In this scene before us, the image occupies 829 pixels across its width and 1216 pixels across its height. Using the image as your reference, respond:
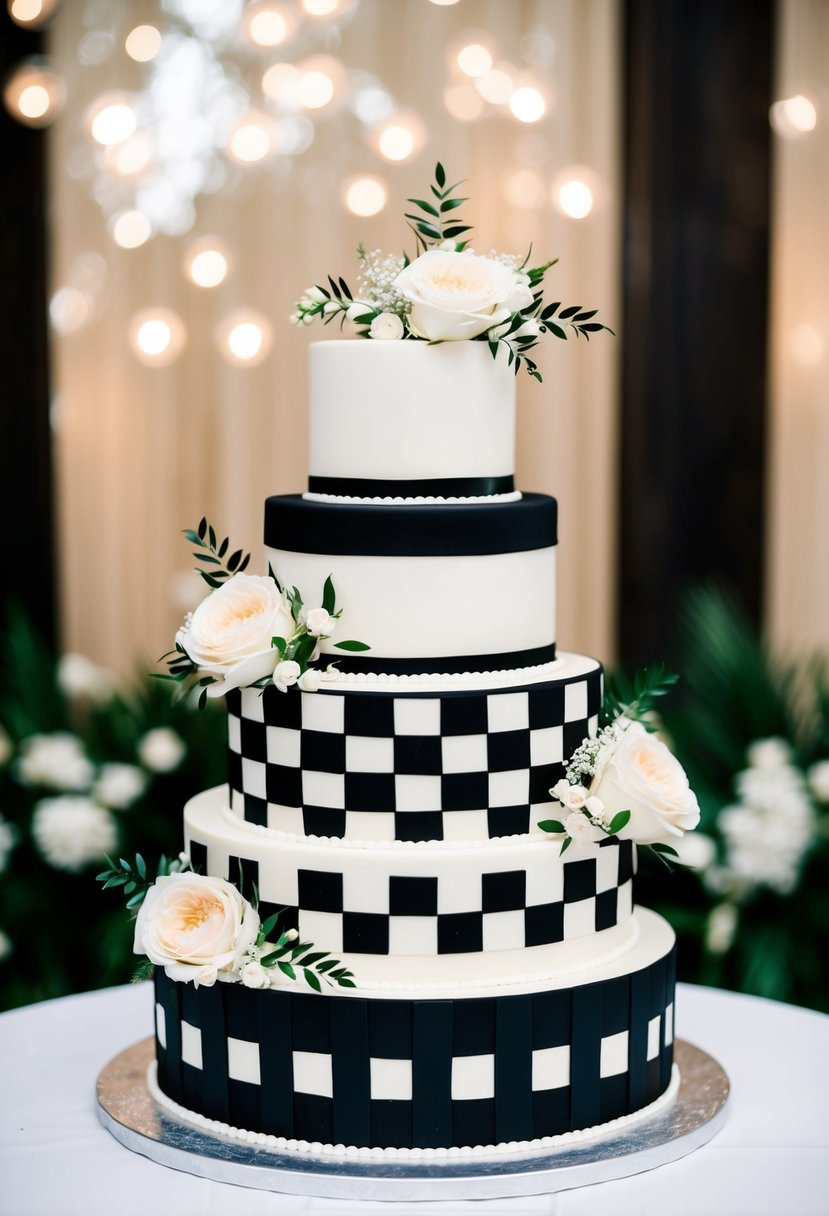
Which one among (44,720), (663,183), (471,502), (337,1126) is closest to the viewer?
(337,1126)

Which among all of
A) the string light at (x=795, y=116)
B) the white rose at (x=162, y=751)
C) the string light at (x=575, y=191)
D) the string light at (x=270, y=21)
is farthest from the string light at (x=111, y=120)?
the string light at (x=795, y=116)

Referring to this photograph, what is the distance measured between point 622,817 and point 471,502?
45 cm

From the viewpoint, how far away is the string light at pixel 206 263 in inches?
161

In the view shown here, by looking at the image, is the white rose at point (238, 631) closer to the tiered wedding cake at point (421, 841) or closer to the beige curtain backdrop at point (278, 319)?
the tiered wedding cake at point (421, 841)

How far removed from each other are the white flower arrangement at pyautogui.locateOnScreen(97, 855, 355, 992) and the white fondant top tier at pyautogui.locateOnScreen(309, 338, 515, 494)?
55cm

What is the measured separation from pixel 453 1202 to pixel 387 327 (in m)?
1.08

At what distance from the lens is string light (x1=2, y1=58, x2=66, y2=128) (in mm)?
3963

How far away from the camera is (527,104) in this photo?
410 cm

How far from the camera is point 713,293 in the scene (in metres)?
4.10

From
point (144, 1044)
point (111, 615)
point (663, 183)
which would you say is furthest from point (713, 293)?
point (144, 1044)

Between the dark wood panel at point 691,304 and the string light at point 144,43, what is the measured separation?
53.0 inches

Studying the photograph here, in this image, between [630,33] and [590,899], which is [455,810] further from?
[630,33]

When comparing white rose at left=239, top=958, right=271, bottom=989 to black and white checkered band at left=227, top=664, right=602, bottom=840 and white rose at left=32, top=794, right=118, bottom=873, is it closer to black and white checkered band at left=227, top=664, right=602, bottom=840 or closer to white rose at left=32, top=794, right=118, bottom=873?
black and white checkered band at left=227, top=664, right=602, bottom=840

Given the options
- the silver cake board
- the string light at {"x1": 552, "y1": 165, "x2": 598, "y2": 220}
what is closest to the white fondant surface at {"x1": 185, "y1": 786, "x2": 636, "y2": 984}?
the silver cake board
